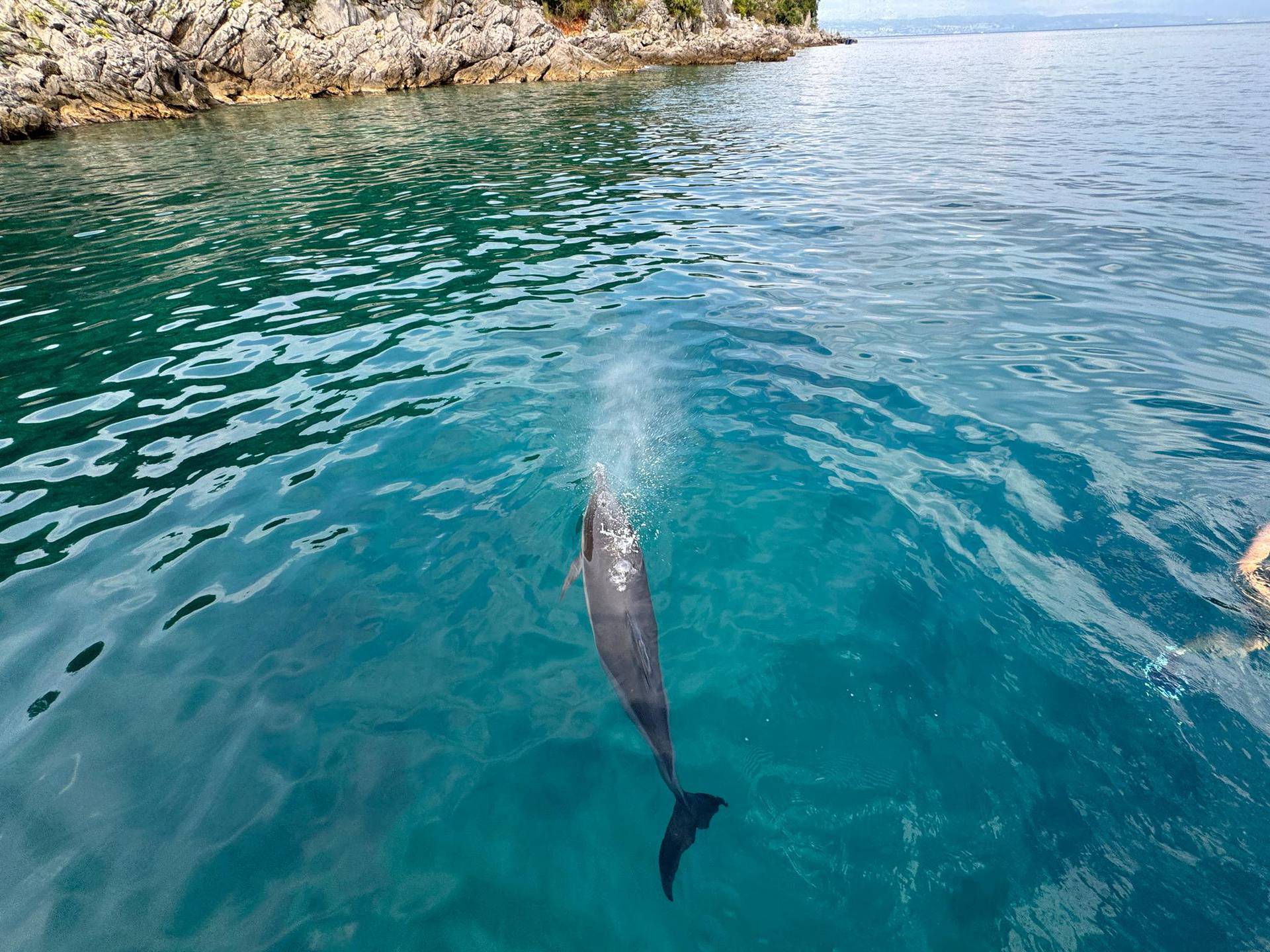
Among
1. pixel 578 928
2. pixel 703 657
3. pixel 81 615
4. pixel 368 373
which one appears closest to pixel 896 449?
pixel 703 657

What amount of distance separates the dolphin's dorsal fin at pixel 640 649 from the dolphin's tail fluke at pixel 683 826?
0.87 metres

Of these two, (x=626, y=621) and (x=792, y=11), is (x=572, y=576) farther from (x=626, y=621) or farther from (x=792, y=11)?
(x=792, y=11)

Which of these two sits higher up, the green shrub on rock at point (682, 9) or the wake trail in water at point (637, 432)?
the green shrub on rock at point (682, 9)

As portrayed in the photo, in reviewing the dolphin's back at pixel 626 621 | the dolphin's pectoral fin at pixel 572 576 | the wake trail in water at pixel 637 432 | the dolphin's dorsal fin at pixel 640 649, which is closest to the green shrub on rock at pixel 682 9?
the wake trail in water at pixel 637 432

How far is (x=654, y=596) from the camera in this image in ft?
18.0

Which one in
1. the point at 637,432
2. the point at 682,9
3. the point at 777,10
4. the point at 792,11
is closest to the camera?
the point at 637,432

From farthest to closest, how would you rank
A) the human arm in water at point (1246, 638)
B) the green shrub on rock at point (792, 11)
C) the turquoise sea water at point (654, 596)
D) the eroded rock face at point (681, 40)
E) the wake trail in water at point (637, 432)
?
the green shrub on rock at point (792, 11) → the eroded rock face at point (681, 40) → the wake trail in water at point (637, 432) → the human arm in water at point (1246, 638) → the turquoise sea water at point (654, 596)

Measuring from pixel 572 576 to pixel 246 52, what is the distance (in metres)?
60.5

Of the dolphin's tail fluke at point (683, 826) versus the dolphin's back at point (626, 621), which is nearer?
the dolphin's tail fluke at point (683, 826)

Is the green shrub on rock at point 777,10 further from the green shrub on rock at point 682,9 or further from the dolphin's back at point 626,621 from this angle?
the dolphin's back at point 626,621

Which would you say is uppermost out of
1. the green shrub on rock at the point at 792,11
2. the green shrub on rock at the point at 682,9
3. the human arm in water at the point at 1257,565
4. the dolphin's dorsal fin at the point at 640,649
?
the green shrub on rock at the point at 792,11

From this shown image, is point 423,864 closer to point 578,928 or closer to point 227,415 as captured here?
point 578,928

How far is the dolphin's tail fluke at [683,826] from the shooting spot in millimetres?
3656

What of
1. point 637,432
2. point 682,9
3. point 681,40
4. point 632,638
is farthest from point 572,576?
point 682,9
